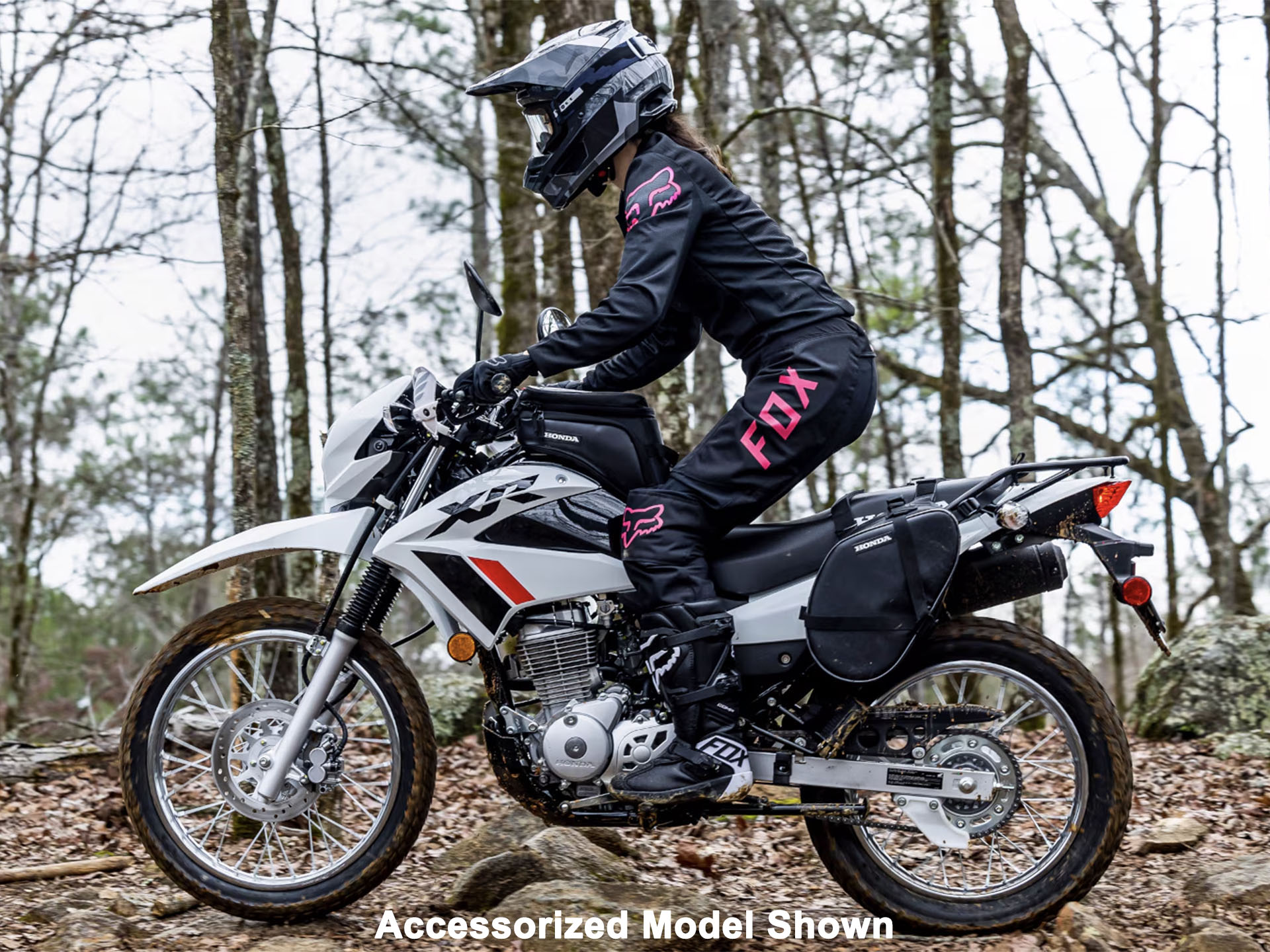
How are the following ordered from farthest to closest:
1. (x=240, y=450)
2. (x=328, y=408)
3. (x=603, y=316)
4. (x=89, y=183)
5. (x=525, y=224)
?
(x=328, y=408) < (x=89, y=183) < (x=525, y=224) < (x=240, y=450) < (x=603, y=316)

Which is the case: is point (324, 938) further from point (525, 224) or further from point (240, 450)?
point (525, 224)

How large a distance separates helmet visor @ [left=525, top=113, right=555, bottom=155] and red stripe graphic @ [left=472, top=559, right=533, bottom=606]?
4.55 ft

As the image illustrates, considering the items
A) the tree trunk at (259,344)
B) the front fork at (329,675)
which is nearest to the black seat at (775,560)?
the front fork at (329,675)

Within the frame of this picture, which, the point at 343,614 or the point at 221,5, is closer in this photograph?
the point at 343,614

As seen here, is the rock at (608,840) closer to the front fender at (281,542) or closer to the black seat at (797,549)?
the black seat at (797,549)

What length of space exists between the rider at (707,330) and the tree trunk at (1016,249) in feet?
Answer: 15.3

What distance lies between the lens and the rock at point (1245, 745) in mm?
6188

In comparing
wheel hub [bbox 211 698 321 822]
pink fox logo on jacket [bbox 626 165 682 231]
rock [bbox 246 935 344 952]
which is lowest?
rock [bbox 246 935 344 952]

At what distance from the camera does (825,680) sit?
3.67 metres

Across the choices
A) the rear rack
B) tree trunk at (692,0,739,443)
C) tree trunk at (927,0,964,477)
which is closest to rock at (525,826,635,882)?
the rear rack

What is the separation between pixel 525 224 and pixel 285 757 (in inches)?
261

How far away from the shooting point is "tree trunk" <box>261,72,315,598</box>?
32.6 ft

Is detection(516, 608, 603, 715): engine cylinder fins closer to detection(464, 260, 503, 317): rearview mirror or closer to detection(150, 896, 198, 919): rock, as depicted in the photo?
detection(464, 260, 503, 317): rearview mirror

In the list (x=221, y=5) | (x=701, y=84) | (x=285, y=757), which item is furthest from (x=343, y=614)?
(x=701, y=84)
